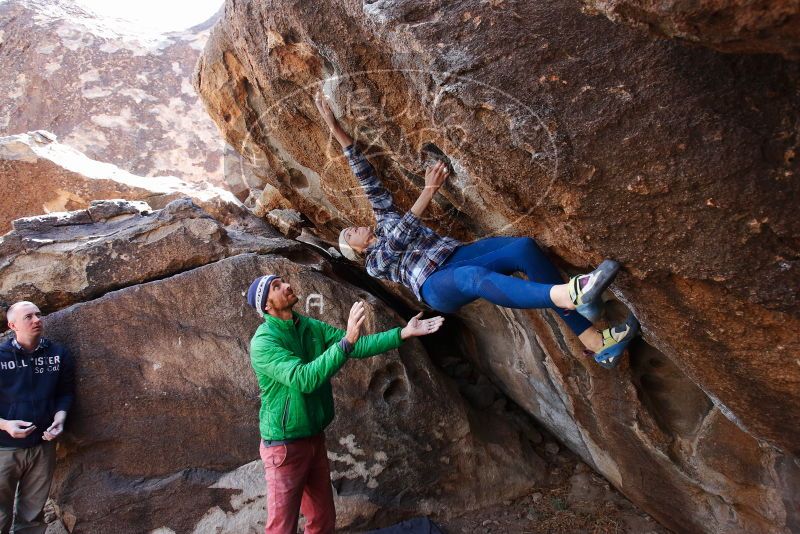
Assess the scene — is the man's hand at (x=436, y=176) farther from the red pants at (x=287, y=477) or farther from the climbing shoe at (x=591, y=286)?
the red pants at (x=287, y=477)

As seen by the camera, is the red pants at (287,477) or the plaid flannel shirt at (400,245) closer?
the red pants at (287,477)

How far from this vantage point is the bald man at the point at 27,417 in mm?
3693

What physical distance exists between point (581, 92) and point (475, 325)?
3143 millimetres

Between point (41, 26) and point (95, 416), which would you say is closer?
point (95, 416)

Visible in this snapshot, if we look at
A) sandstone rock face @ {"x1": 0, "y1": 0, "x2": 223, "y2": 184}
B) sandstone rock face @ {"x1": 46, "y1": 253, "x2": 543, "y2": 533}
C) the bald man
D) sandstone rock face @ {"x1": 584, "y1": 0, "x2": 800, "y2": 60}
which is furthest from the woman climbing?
sandstone rock face @ {"x1": 0, "y1": 0, "x2": 223, "y2": 184}

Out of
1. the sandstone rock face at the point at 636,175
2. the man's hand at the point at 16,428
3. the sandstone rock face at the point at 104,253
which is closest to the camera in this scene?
the sandstone rock face at the point at 636,175

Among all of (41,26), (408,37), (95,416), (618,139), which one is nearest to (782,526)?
(618,139)

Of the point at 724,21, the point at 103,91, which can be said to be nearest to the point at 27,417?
the point at 724,21

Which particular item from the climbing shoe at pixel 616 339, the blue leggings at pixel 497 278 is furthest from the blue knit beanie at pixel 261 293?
the climbing shoe at pixel 616 339

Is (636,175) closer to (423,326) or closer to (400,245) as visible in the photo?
(423,326)

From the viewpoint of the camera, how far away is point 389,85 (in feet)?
11.4

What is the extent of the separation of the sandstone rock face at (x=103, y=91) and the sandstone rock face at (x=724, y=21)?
14.7 m

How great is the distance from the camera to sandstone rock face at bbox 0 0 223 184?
14406mm

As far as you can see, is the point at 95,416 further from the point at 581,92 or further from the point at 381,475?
the point at 581,92
